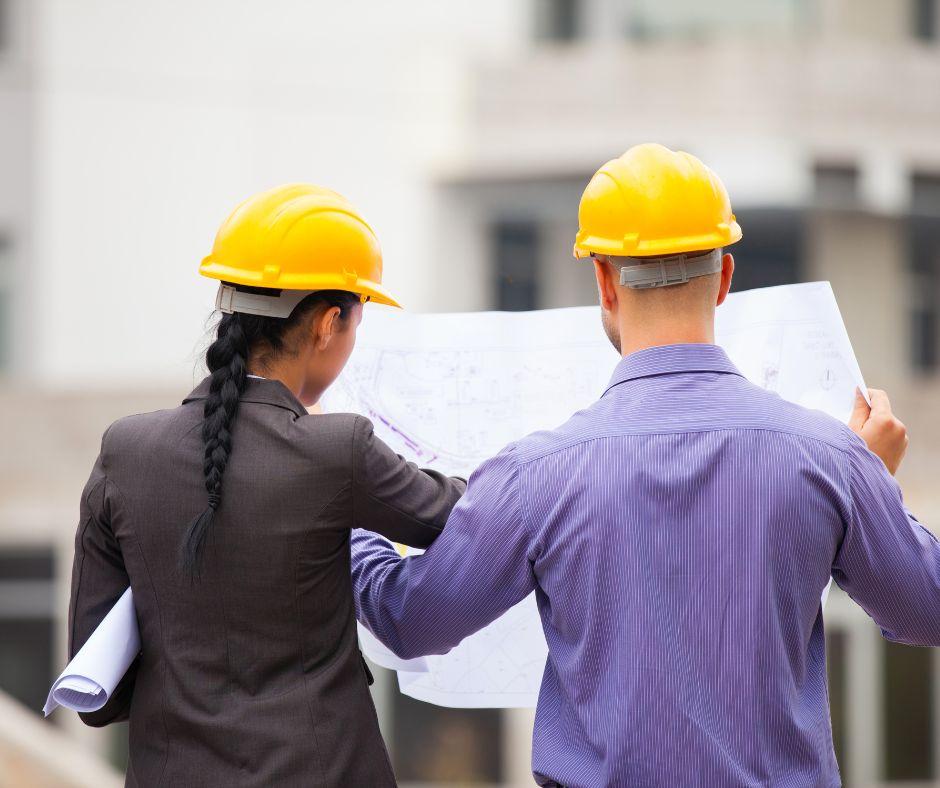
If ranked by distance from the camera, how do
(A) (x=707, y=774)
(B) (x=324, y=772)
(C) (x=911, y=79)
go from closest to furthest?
(A) (x=707, y=774)
(B) (x=324, y=772)
(C) (x=911, y=79)

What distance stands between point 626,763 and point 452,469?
924mm

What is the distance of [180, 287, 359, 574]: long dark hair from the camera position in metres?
2.04

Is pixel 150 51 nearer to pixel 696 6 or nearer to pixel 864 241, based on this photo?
Result: pixel 696 6

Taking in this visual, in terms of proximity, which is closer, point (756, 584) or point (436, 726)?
point (756, 584)

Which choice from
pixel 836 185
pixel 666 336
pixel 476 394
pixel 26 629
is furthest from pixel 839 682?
pixel 666 336

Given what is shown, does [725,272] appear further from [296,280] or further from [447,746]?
[447,746]

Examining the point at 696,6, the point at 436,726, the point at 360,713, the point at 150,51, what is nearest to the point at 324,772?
the point at 360,713

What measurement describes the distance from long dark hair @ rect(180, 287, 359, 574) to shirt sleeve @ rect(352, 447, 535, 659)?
34cm

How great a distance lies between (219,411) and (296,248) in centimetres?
31

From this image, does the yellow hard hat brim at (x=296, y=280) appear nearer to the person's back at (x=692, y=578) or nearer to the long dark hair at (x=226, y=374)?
the long dark hair at (x=226, y=374)

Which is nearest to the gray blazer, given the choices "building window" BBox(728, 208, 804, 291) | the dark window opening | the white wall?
the white wall

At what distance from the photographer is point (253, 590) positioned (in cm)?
205

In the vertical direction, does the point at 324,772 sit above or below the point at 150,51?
below

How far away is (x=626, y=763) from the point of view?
1934 millimetres
